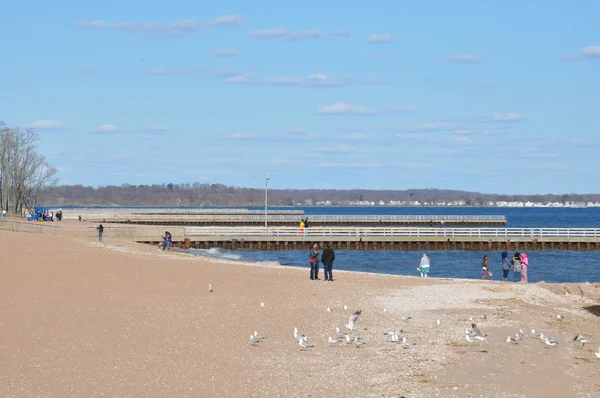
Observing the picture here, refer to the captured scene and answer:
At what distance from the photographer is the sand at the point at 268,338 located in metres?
14.2

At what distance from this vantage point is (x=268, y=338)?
733 inches

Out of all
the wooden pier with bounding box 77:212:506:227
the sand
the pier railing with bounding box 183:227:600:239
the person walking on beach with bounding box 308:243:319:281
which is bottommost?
the sand

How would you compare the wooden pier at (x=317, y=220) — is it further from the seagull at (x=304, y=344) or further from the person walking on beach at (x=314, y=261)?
the seagull at (x=304, y=344)

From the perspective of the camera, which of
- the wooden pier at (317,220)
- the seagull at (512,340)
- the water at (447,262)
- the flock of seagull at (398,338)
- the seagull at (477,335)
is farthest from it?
the wooden pier at (317,220)

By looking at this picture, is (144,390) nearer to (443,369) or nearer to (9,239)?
(443,369)

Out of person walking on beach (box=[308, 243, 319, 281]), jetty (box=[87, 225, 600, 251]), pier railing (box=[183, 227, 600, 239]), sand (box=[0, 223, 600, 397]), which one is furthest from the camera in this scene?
pier railing (box=[183, 227, 600, 239])

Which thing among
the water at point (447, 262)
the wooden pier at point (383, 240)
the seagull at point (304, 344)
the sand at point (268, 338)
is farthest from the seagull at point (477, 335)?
the wooden pier at point (383, 240)

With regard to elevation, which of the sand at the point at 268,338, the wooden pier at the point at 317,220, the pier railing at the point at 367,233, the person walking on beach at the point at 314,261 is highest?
the wooden pier at the point at 317,220

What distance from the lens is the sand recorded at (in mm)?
14227

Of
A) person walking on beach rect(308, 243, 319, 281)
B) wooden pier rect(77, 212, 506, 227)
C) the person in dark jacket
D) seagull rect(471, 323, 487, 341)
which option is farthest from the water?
wooden pier rect(77, 212, 506, 227)

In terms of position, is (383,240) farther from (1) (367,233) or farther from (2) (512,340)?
(2) (512,340)

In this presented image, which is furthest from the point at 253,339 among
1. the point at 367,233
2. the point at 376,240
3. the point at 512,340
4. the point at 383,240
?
the point at 367,233

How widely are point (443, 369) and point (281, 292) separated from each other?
12.2 m

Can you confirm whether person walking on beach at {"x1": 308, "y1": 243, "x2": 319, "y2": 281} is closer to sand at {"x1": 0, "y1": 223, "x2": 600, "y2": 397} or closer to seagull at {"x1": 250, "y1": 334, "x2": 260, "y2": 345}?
sand at {"x1": 0, "y1": 223, "x2": 600, "y2": 397}
